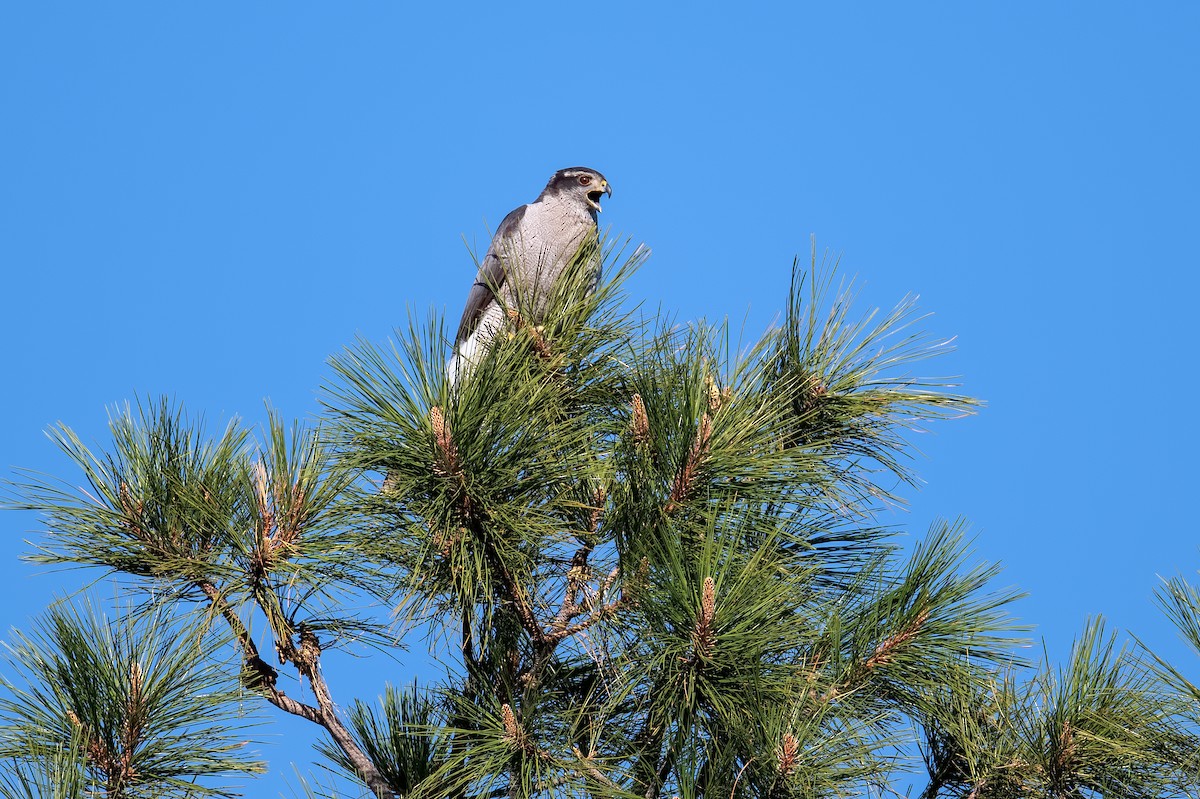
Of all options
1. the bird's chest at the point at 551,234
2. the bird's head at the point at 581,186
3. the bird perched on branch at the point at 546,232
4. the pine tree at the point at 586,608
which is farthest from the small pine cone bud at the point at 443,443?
the bird's head at the point at 581,186

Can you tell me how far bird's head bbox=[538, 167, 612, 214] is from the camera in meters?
6.38

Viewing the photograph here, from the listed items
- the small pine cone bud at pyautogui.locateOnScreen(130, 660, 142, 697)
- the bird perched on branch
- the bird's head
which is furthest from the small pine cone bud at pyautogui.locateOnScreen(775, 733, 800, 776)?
the bird's head

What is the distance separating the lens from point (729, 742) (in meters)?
3.17

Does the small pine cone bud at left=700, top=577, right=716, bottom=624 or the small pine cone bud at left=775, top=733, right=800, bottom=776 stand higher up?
the small pine cone bud at left=700, top=577, right=716, bottom=624

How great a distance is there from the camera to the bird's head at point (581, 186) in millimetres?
6379

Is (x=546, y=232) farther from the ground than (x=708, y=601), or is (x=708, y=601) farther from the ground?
(x=546, y=232)

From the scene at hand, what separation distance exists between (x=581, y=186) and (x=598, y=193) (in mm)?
93

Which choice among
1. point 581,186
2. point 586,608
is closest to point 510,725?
point 586,608

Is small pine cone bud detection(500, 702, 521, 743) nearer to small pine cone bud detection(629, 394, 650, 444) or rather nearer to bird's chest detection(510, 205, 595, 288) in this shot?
small pine cone bud detection(629, 394, 650, 444)

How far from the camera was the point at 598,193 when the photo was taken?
645 centimetres

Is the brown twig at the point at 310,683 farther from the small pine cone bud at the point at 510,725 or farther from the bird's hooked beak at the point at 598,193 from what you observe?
the bird's hooked beak at the point at 598,193

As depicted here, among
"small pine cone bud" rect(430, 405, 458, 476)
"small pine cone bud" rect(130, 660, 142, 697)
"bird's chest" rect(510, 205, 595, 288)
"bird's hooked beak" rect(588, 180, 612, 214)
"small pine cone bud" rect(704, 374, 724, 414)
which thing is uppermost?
"bird's hooked beak" rect(588, 180, 612, 214)

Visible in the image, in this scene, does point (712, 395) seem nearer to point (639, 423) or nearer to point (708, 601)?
point (639, 423)

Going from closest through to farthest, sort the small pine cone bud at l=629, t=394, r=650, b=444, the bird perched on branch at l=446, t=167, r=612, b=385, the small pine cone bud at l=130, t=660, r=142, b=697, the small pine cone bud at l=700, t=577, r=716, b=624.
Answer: the small pine cone bud at l=700, t=577, r=716, b=624
the small pine cone bud at l=130, t=660, r=142, b=697
the small pine cone bud at l=629, t=394, r=650, b=444
the bird perched on branch at l=446, t=167, r=612, b=385
